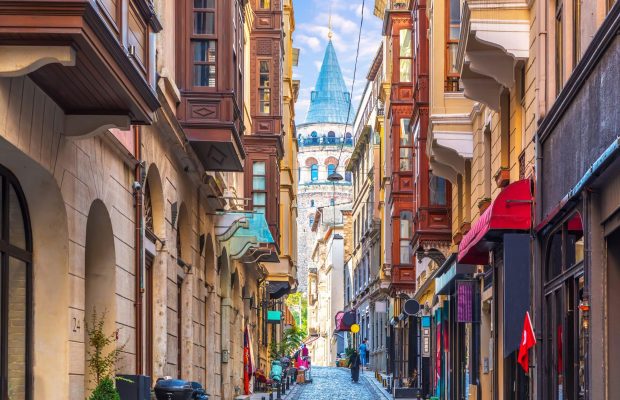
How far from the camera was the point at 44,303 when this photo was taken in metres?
13.1

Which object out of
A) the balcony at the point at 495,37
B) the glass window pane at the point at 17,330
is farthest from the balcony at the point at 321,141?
the glass window pane at the point at 17,330

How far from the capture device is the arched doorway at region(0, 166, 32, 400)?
475 inches

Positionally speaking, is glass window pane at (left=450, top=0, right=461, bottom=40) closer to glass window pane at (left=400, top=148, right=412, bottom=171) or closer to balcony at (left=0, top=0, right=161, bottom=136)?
balcony at (left=0, top=0, right=161, bottom=136)

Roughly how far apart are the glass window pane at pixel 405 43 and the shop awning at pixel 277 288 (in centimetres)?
1480

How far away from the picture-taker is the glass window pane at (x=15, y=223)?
A: 12.4m

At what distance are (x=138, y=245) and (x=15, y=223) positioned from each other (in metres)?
5.10

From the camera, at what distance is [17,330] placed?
12539mm

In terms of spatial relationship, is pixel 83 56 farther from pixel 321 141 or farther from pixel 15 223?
pixel 321 141

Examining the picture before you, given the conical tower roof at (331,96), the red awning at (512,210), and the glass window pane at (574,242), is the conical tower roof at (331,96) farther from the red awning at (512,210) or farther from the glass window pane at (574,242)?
the glass window pane at (574,242)

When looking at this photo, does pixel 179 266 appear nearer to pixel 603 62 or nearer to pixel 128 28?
pixel 128 28

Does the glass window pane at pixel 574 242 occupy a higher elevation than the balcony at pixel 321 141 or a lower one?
lower

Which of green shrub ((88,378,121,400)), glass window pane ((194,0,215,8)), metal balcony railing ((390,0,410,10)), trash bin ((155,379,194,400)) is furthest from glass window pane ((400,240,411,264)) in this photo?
green shrub ((88,378,121,400))

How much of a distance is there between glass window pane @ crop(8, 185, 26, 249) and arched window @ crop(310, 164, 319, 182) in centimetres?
15036

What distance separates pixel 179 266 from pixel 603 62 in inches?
501
